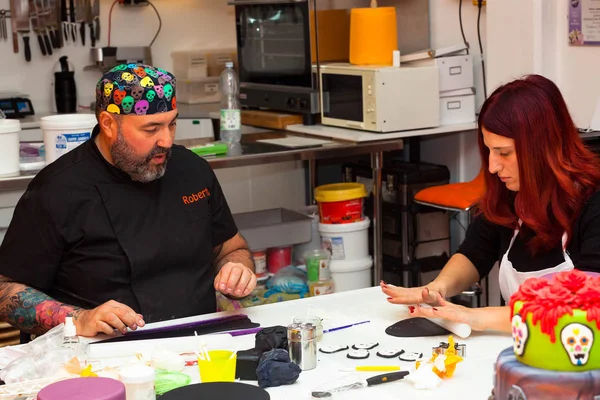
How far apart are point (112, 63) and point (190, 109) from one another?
0.57 metres

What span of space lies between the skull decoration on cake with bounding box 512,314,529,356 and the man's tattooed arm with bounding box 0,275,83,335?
120 centimetres

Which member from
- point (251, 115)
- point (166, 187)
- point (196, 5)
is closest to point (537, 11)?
point (251, 115)

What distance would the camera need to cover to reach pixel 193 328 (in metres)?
2.19

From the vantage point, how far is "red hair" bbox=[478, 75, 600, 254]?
2.18 meters

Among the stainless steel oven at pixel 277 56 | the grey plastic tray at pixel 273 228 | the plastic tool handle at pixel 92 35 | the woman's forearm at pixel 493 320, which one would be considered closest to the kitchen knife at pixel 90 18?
the plastic tool handle at pixel 92 35

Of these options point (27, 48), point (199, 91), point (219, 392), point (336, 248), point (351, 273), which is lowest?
point (351, 273)

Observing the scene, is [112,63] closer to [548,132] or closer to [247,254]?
[247,254]

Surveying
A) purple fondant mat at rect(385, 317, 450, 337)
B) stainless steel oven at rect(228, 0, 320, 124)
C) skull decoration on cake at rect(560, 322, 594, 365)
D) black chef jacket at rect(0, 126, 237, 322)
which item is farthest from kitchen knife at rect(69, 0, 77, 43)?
skull decoration on cake at rect(560, 322, 594, 365)

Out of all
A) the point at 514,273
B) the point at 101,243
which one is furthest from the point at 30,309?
the point at 514,273

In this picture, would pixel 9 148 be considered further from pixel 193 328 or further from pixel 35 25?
pixel 35 25

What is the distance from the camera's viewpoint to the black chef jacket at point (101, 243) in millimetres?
2375

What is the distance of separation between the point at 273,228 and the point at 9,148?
1.17 meters

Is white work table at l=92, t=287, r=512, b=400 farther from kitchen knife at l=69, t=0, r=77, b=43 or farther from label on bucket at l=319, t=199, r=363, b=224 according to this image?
kitchen knife at l=69, t=0, r=77, b=43

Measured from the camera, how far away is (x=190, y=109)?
512 cm
